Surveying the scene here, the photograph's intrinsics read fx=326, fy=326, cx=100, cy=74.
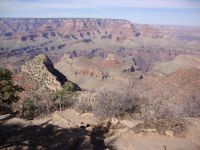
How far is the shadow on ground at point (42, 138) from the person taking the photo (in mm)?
15109

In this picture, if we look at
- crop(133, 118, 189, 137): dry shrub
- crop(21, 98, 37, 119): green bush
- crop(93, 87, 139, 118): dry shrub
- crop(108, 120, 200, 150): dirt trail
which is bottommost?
crop(21, 98, 37, 119): green bush

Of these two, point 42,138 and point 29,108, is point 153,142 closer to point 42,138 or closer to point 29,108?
point 42,138

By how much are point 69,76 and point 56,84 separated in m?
82.1

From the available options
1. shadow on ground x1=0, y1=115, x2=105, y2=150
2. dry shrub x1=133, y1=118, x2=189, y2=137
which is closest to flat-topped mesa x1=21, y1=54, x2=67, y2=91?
dry shrub x1=133, y1=118, x2=189, y2=137

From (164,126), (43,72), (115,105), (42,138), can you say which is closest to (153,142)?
(164,126)

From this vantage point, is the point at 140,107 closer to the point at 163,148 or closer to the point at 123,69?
the point at 163,148

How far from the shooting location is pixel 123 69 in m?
137

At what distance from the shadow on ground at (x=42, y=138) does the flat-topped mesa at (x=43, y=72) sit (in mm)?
41340

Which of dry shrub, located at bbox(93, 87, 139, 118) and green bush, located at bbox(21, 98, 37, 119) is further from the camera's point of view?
green bush, located at bbox(21, 98, 37, 119)

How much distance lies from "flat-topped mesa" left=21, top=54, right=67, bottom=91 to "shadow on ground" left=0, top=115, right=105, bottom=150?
4134 cm

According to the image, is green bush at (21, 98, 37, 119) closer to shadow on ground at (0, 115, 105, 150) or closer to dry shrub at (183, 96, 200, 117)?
dry shrub at (183, 96, 200, 117)

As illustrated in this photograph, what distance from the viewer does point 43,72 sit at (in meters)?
64.2

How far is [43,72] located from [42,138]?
1937 inches

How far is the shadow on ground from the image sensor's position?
49.6 feet
